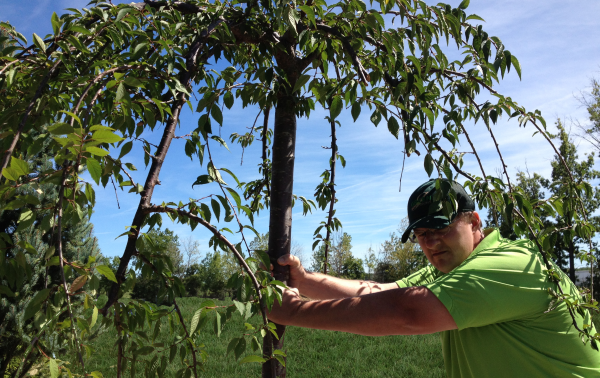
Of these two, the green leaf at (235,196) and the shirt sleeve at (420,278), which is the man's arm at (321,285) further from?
the green leaf at (235,196)

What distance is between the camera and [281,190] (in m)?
2.03

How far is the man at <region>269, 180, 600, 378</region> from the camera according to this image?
5.40 ft

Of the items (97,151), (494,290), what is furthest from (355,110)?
(494,290)

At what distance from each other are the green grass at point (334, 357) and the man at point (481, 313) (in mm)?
3272

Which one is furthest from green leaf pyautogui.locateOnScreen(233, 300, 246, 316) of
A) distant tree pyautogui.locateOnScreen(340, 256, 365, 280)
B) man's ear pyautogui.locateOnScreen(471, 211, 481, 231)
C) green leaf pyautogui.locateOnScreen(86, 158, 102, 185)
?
Answer: distant tree pyautogui.locateOnScreen(340, 256, 365, 280)

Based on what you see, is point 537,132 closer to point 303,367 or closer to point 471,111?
point 471,111

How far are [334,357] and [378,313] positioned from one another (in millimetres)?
4248

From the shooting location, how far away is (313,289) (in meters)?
2.41

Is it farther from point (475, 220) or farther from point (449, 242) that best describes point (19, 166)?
point (475, 220)

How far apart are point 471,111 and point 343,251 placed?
56.6 feet

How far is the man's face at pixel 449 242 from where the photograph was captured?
2076 mm

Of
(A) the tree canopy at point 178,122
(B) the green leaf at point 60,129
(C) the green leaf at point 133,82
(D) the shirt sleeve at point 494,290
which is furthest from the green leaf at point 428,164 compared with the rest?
(B) the green leaf at point 60,129

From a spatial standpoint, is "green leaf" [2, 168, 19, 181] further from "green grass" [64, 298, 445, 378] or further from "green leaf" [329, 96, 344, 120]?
"green grass" [64, 298, 445, 378]

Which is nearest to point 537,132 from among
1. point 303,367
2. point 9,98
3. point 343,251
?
point 9,98
